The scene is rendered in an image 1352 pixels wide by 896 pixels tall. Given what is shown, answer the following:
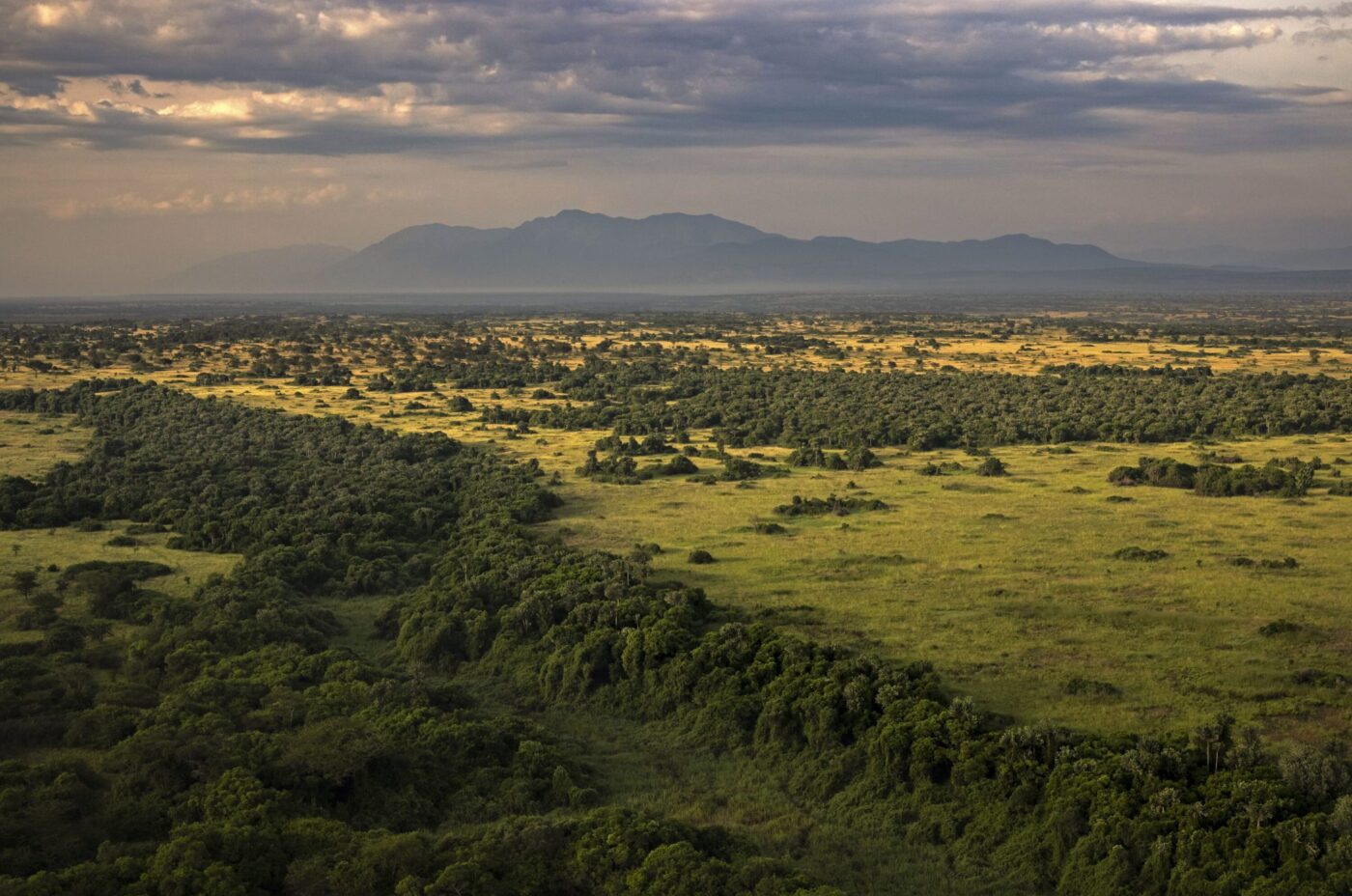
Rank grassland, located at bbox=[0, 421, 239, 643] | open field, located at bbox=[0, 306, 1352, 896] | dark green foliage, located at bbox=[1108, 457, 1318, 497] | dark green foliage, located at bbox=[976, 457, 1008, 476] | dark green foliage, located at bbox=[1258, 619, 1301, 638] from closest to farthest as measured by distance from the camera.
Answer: open field, located at bbox=[0, 306, 1352, 896]
dark green foliage, located at bbox=[1258, 619, 1301, 638]
grassland, located at bbox=[0, 421, 239, 643]
dark green foliage, located at bbox=[1108, 457, 1318, 497]
dark green foliage, located at bbox=[976, 457, 1008, 476]

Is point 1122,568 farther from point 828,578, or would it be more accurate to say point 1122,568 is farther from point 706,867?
point 706,867

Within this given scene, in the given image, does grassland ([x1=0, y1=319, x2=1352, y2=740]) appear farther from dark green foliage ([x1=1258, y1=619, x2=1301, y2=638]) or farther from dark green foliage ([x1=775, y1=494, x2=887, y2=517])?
dark green foliage ([x1=775, y1=494, x2=887, y2=517])

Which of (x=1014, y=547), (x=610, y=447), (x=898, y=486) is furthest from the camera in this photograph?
(x=610, y=447)

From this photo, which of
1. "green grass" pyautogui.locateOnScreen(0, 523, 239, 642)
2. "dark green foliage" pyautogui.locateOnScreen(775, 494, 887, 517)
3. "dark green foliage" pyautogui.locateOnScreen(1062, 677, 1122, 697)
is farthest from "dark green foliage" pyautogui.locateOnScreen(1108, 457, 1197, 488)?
"green grass" pyautogui.locateOnScreen(0, 523, 239, 642)

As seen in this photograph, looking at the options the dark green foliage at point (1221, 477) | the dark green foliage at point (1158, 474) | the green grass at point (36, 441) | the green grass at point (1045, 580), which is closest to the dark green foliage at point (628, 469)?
the green grass at point (1045, 580)

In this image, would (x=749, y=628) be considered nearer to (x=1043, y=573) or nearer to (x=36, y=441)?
(x=1043, y=573)

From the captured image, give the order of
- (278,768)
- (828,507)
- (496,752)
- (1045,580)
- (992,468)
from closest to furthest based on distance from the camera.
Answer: (278,768) → (496,752) → (1045,580) → (828,507) → (992,468)

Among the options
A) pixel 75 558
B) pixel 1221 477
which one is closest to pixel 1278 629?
pixel 1221 477

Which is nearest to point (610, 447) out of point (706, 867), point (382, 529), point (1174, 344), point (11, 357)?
point (382, 529)
